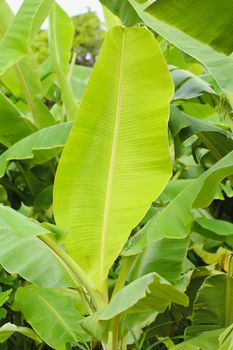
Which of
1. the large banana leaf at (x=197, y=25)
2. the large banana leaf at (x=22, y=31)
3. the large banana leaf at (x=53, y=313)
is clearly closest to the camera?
the large banana leaf at (x=197, y=25)

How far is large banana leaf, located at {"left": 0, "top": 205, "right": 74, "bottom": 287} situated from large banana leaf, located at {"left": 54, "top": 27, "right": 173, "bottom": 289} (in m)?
0.07

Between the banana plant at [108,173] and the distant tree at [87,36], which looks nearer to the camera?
the banana plant at [108,173]

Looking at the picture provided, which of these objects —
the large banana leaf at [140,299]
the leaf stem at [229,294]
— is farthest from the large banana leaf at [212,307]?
the large banana leaf at [140,299]

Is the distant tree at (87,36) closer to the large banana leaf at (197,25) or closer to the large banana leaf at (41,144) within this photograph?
the large banana leaf at (41,144)

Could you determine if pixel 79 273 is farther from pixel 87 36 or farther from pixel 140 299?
pixel 87 36

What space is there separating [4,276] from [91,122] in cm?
81

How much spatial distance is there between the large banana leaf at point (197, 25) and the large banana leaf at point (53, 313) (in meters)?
0.86

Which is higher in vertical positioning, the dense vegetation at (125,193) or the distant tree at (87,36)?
the dense vegetation at (125,193)

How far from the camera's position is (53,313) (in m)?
1.83

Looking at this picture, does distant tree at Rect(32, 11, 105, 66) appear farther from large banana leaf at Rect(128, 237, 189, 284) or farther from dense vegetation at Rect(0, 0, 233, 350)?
large banana leaf at Rect(128, 237, 189, 284)

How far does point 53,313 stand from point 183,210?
603 millimetres

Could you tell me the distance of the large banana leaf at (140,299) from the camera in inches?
44.7

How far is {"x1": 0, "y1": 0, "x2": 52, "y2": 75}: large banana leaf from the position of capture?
1869mm

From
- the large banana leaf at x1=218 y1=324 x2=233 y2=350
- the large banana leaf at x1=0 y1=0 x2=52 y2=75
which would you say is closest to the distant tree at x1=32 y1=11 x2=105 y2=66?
the large banana leaf at x1=0 y1=0 x2=52 y2=75
